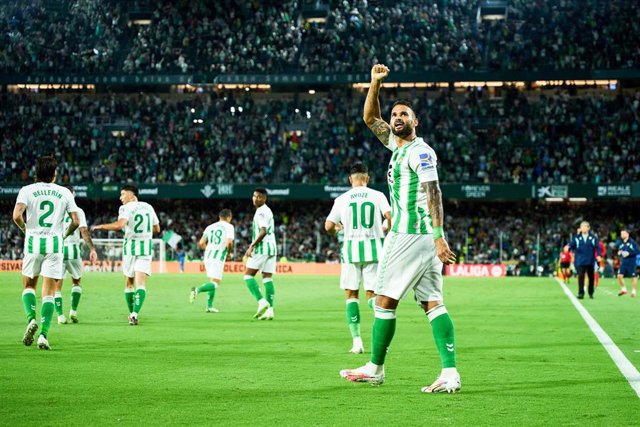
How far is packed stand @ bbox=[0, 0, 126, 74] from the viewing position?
61.4 metres

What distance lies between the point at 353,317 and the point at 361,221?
144 centimetres

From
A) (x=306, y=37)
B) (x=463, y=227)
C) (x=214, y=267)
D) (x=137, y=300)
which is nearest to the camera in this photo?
(x=137, y=300)

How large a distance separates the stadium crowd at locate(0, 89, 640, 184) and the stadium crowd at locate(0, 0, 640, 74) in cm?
297

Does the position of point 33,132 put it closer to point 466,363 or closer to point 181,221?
point 181,221

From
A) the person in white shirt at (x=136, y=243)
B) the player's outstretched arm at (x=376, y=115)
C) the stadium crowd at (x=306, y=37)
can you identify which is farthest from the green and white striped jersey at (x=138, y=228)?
the stadium crowd at (x=306, y=37)

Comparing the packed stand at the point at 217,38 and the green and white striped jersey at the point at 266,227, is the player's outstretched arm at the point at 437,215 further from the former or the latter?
the packed stand at the point at 217,38

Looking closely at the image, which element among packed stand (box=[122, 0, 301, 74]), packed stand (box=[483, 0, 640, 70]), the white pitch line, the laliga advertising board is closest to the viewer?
the white pitch line

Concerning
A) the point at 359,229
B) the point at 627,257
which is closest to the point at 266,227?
the point at 359,229

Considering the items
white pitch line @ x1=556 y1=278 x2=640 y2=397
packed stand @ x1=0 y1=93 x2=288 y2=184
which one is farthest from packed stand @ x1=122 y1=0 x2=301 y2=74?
white pitch line @ x1=556 y1=278 x2=640 y2=397

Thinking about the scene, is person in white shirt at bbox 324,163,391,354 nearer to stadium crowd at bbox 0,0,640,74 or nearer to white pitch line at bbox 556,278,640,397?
white pitch line at bbox 556,278,640,397

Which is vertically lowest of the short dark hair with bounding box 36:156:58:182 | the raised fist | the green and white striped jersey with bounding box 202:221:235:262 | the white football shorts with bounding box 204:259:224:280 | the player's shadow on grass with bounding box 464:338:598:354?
the player's shadow on grass with bounding box 464:338:598:354

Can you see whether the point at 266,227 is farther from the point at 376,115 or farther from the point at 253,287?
the point at 376,115

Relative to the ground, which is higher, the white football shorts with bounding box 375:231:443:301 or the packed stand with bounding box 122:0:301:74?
the packed stand with bounding box 122:0:301:74

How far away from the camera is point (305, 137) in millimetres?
60094
